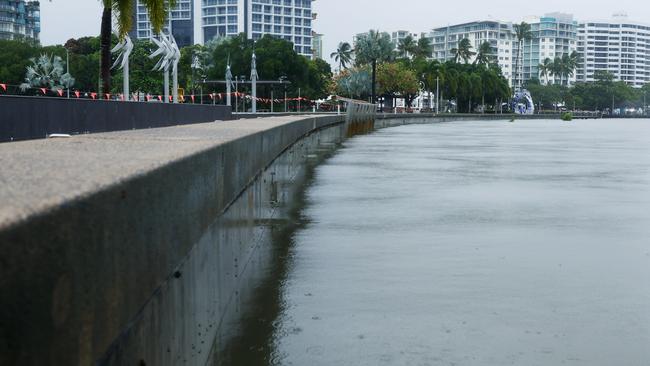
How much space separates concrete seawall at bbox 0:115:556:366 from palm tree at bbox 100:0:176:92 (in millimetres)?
30880

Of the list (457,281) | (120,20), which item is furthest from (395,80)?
(457,281)

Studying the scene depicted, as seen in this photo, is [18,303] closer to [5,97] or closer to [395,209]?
[395,209]

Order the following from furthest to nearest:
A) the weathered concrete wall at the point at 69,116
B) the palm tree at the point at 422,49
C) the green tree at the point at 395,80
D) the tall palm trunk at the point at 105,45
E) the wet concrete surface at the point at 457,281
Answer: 1. the palm tree at the point at 422,49
2. the green tree at the point at 395,80
3. the tall palm trunk at the point at 105,45
4. the weathered concrete wall at the point at 69,116
5. the wet concrete surface at the point at 457,281

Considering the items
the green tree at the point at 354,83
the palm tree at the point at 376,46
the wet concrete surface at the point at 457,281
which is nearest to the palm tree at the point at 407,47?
the palm tree at the point at 376,46

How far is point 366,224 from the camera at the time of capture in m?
9.36

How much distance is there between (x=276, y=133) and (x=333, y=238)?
310 centimetres

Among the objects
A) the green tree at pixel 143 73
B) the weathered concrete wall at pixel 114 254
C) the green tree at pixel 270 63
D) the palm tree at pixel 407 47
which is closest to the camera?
the weathered concrete wall at pixel 114 254

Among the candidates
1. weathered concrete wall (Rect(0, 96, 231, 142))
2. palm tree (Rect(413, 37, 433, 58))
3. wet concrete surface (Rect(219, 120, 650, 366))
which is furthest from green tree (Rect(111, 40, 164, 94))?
wet concrete surface (Rect(219, 120, 650, 366))

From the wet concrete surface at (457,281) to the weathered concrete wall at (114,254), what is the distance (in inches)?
24.7

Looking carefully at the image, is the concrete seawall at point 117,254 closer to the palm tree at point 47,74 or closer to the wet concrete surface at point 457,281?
the wet concrete surface at point 457,281

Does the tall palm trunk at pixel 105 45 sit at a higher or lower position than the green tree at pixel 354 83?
lower

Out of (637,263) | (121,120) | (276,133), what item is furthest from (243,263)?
(121,120)

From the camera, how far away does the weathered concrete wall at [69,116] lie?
13594mm

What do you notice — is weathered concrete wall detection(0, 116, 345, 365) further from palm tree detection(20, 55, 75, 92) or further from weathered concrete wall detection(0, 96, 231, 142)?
palm tree detection(20, 55, 75, 92)
